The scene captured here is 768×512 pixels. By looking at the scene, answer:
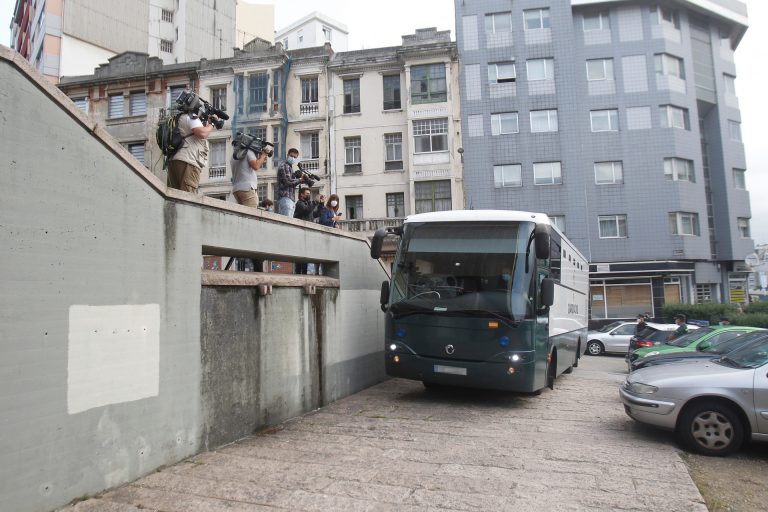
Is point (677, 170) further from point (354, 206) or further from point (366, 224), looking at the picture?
point (354, 206)

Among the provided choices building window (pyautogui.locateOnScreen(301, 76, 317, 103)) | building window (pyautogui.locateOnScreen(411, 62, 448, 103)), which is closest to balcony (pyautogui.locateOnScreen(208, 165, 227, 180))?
building window (pyautogui.locateOnScreen(301, 76, 317, 103))

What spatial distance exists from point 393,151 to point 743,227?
23.3 meters

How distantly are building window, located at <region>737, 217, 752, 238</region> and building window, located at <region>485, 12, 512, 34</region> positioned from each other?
62.9ft

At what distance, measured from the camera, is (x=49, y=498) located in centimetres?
415

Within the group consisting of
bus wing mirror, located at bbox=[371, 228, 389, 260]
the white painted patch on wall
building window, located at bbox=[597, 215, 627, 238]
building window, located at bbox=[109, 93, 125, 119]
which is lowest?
the white painted patch on wall

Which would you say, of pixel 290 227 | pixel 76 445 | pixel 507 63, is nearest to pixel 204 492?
pixel 76 445

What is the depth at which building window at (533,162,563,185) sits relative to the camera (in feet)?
99.9

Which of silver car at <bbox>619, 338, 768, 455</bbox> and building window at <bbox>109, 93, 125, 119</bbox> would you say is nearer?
silver car at <bbox>619, 338, 768, 455</bbox>

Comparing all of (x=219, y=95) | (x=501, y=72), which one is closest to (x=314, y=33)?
(x=219, y=95)

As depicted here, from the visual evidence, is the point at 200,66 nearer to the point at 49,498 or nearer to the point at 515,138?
the point at 515,138

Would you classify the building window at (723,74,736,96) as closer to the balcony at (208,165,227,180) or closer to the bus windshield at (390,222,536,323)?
the balcony at (208,165,227,180)

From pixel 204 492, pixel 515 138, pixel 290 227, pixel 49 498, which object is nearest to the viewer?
pixel 49 498

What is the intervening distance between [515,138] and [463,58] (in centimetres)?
562

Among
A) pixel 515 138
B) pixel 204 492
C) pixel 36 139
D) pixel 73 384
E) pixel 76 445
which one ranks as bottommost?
pixel 204 492
